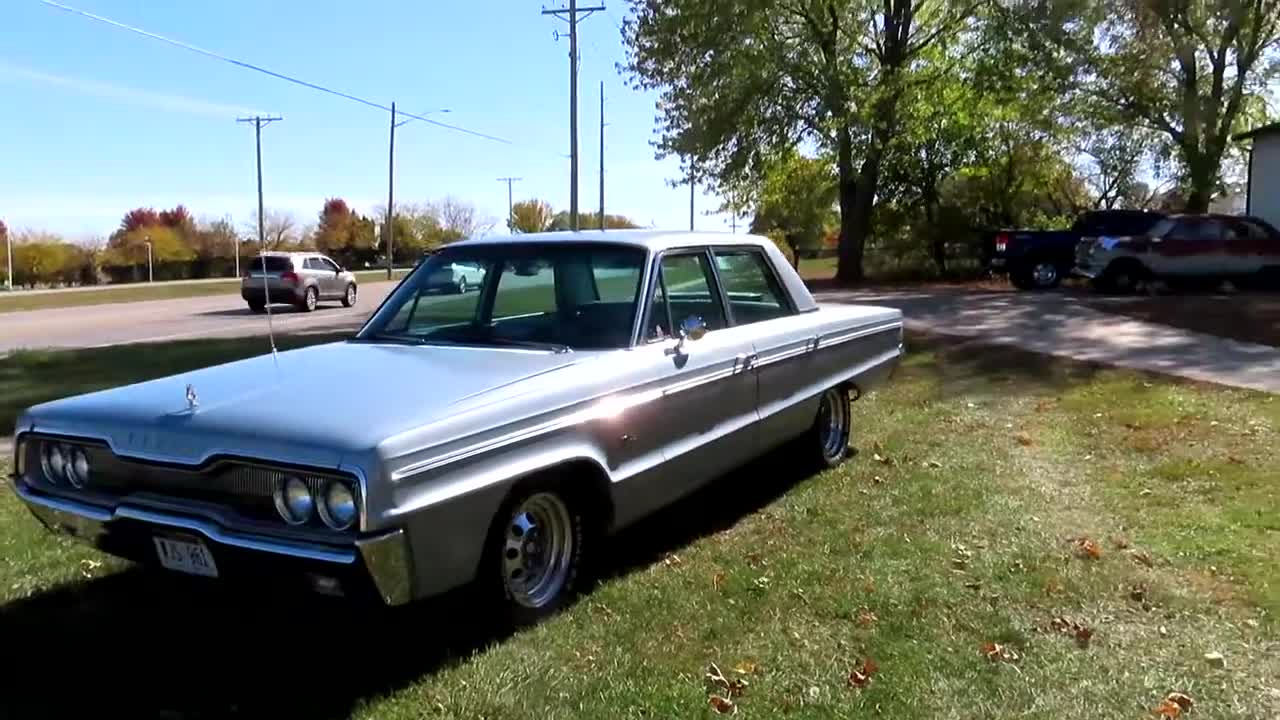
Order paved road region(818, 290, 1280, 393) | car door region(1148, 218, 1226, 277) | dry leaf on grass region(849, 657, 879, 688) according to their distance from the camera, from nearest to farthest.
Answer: dry leaf on grass region(849, 657, 879, 688) < paved road region(818, 290, 1280, 393) < car door region(1148, 218, 1226, 277)

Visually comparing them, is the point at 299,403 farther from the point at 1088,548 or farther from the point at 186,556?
the point at 1088,548

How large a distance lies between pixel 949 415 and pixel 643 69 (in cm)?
2294

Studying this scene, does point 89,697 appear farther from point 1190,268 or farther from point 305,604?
point 1190,268

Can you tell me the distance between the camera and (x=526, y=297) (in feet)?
18.0

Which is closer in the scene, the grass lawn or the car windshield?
the grass lawn

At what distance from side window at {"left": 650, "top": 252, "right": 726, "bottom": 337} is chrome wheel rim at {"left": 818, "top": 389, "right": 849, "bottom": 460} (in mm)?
1438

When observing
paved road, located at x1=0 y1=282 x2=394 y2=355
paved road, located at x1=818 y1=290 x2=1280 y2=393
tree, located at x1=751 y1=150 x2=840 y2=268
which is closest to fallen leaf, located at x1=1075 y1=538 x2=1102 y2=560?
paved road, located at x1=818 y1=290 x2=1280 y2=393

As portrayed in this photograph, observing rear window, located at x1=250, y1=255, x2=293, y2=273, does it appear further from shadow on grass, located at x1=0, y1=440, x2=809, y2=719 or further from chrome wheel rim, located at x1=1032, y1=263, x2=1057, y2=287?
shadow on grass, located at x1=0, y1=440, x2=809, y2=719

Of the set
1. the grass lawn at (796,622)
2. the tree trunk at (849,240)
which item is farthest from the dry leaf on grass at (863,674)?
the tree trunk at (849,240)

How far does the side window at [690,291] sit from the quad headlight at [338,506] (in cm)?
207

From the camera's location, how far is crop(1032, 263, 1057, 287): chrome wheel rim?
2442 centimetres

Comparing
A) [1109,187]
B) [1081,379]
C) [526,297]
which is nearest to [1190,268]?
[1081,379]

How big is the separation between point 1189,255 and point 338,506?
2142cm

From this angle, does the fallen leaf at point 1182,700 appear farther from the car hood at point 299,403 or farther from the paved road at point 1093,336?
the paved road at point 1093,336
